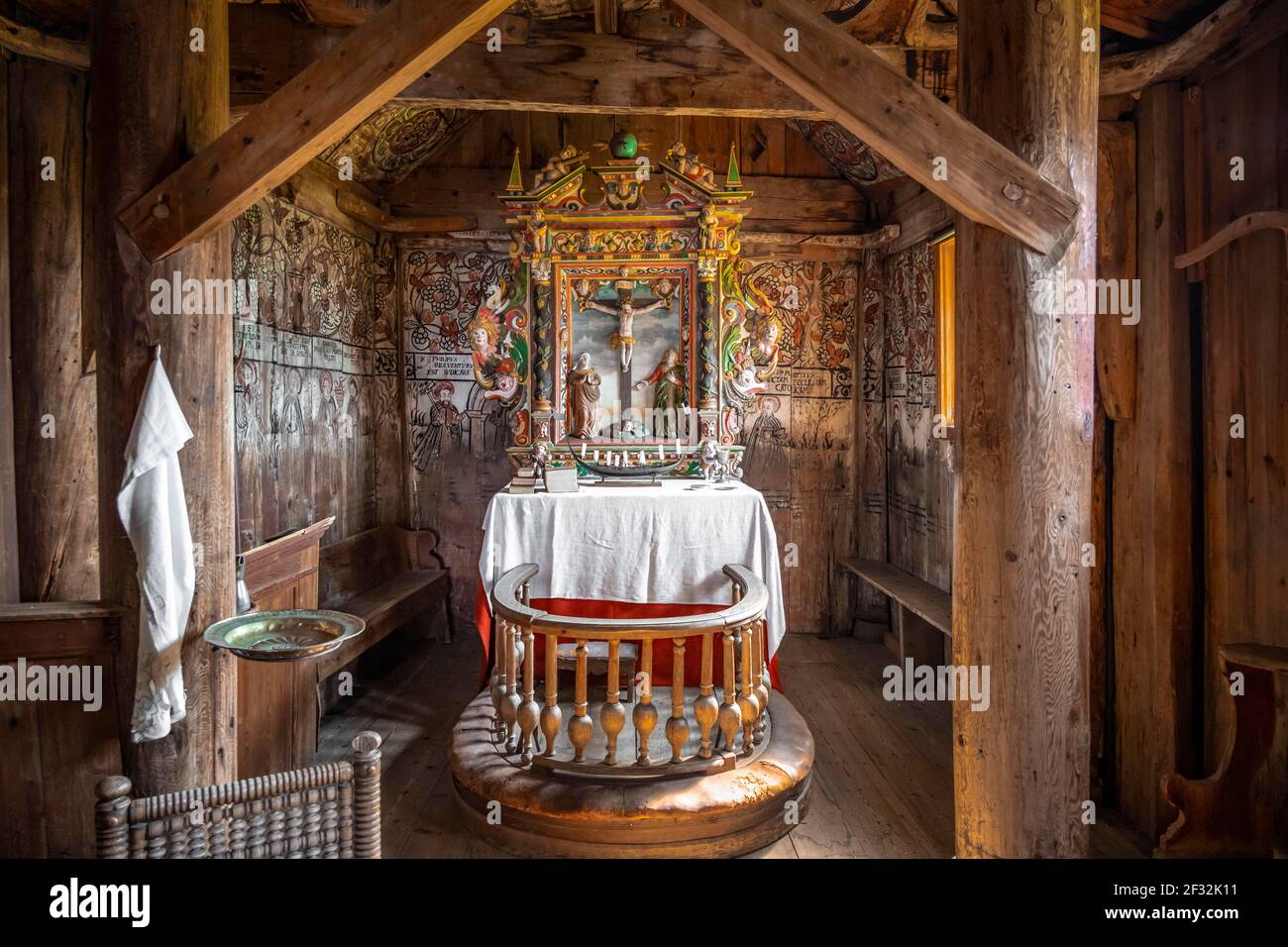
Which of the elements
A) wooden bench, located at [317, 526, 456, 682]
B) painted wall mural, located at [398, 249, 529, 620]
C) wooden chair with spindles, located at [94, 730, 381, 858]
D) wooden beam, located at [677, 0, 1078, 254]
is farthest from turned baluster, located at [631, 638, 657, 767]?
painted wall mural, located at [398, 249, 529, 620]

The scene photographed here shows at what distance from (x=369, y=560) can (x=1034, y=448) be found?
4.64m

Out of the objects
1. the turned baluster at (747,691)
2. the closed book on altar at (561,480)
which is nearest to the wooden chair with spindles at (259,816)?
the turned baluster at (747,691)

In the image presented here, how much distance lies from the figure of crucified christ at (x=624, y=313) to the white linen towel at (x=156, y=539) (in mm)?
3163

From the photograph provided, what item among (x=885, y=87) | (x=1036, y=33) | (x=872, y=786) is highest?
(x=1036, y=33)

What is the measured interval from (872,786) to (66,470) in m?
3.91

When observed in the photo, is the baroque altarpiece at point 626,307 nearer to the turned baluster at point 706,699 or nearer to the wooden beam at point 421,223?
the wooden beam at point 421,223

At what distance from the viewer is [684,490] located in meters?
4.63

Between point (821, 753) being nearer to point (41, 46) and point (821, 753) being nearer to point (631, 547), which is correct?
point (631, 547)

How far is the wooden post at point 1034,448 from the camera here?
2.38 metres

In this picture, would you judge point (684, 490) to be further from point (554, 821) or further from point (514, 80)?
point (514, 80)

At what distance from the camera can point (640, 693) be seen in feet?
9.94

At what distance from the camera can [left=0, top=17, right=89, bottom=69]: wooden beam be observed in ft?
10.3

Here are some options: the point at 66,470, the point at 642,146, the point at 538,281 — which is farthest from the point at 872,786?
the point at 642,146

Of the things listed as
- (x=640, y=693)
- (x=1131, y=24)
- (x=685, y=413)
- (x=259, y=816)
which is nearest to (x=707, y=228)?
(x=685, y=413)
